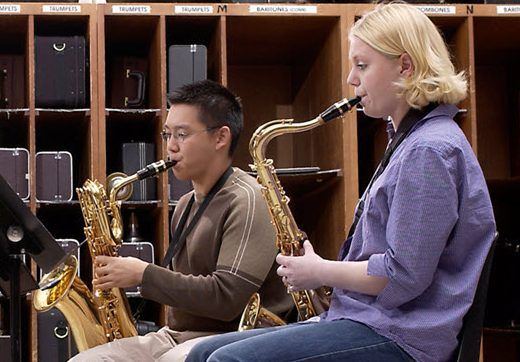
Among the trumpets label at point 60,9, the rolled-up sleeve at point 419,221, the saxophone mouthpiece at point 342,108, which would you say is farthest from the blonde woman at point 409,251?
the trumpets label at point 60,9

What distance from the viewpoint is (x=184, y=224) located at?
11.1 ft

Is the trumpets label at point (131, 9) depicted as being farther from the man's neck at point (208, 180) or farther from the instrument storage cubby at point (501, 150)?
the instrument storage cubby at point (501, 150)

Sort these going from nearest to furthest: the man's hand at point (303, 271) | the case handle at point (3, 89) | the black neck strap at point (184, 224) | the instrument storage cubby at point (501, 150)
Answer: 1. the man's hand at point (303, 271)
2. the black neck strap at point (184, 224)
3. the case handle at point (3, 89)
4. the instrument storage cubby at point (501, 150)

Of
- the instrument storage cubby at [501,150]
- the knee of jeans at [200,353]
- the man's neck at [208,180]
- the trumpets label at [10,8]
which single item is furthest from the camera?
the instrument storage cubby at [501,150]

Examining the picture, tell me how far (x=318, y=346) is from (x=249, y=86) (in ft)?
11.0

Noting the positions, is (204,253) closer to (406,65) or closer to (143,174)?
(143,174)

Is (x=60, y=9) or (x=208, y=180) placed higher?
(x=60, y=9)

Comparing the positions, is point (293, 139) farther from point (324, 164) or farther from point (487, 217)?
point (487, 217)

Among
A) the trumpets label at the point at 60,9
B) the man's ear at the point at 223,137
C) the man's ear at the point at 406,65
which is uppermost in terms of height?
the trumpets label at the point at 60,9

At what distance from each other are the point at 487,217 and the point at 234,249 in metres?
1.13

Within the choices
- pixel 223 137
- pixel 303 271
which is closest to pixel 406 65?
pixel 303 271

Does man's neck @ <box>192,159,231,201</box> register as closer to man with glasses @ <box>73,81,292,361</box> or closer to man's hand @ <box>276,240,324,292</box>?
man with glasses @ <box>73,81,292,361</box>

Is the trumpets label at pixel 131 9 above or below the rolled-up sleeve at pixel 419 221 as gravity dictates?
above

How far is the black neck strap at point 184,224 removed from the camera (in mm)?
3262
